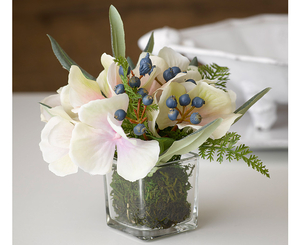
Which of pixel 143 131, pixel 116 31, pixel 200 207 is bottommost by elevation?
pixel 200 207

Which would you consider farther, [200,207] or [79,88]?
[200,207]

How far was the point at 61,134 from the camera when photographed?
13.8 inches

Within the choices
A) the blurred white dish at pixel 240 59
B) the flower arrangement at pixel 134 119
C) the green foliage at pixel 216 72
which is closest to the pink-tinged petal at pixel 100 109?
the flower arrangement at pixel 134 119

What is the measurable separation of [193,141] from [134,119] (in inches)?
2.3

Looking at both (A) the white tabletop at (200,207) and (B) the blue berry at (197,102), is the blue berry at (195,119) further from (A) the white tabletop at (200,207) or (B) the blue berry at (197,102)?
(A) the white tabletop at (200,207)

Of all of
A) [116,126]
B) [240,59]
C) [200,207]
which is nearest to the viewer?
[116,126]

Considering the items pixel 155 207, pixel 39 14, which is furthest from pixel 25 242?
pixel 39 14

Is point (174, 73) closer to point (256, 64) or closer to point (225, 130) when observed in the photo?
point (225, 130)

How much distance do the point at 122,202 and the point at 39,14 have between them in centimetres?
212

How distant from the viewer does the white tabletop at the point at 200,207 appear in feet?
1.31

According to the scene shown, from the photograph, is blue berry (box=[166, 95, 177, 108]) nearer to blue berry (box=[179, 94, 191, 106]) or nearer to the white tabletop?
blue berry (box=[179, 94, 191, 106])

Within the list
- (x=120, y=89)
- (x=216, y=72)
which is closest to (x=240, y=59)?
(x=216, y=72)

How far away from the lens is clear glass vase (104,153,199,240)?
36cm

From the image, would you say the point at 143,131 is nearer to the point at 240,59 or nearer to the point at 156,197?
the point at 156,197
